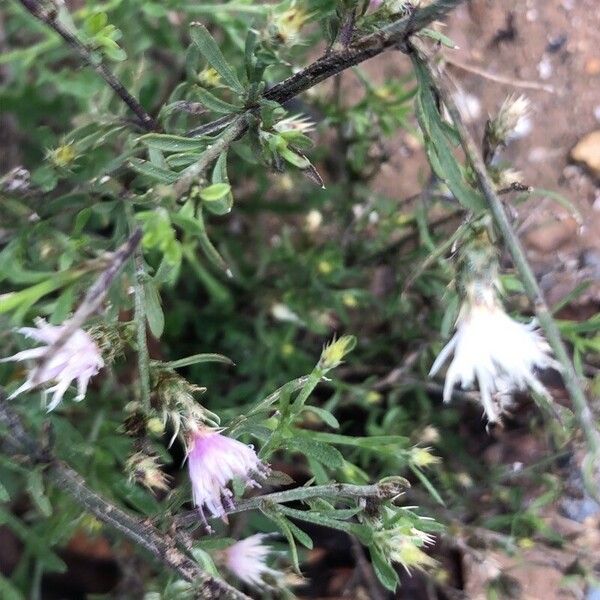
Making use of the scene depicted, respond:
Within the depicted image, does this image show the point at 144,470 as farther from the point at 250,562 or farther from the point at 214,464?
the point at 250,562

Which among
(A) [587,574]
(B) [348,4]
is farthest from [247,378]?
(B) [348,4]

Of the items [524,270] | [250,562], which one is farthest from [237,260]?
[524,270]

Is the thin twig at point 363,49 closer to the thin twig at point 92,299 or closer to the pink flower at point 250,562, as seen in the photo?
the thin twig at point 92,299

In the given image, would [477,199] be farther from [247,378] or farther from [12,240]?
[247,378]

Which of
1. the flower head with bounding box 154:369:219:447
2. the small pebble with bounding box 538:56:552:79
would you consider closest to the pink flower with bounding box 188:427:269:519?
the flower head with bounding box 154:369:219:447

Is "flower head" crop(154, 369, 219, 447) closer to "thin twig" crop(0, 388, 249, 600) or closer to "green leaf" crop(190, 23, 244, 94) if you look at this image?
"thin twig" crop(0, 388, 249, 600)
